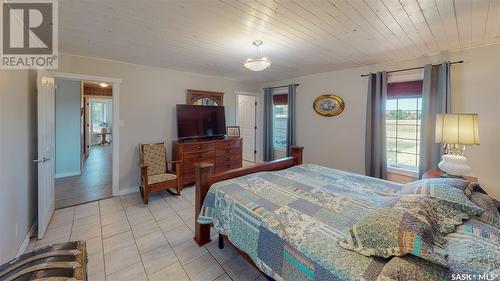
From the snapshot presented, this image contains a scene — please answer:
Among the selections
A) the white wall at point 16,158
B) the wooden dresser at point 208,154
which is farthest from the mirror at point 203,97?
the white wall at point 16,158

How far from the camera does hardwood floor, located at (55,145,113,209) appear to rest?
132 inches

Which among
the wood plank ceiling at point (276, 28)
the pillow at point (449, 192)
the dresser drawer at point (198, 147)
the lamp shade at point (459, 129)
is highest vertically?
the wood plank ceiling at point (276, 28)

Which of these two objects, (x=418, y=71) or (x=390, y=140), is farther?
(x=390, y=140)

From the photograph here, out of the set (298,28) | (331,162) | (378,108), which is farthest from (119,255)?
(378,108)

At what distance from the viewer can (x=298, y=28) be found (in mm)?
2150

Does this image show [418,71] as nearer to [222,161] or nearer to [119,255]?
[222,161]

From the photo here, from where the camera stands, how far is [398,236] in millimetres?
975

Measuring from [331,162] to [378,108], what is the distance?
4.46 ft

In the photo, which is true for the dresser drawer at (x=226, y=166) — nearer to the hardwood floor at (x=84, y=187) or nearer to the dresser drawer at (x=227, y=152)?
the dresser drawer at (x=227, y=152)

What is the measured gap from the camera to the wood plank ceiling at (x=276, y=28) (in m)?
1.75

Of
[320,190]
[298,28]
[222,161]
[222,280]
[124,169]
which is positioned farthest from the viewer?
[222,161]

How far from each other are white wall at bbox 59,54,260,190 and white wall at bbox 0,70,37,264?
0.96 m

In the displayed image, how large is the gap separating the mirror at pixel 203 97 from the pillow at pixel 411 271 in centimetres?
405

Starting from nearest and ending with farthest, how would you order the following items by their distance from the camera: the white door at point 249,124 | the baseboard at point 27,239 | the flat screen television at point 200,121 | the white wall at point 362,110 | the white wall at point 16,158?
1. the white wall at point 16,158
2. the baseboard at point 27,239
3. the white wall at point 362,110
4. the flat screen television at point 200,121
5. the white door at point 249,124
